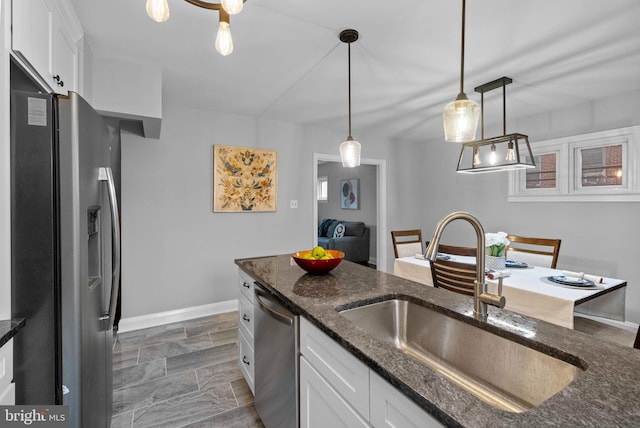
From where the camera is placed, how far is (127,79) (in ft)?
7.55

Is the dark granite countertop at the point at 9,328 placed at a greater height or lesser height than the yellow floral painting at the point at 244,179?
lesser

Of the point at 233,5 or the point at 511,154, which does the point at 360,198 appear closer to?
the point at 511,154

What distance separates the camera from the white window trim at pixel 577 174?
2988 millimetres

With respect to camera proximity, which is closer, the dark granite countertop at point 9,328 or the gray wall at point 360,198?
the dark granite countertop at point 9,328

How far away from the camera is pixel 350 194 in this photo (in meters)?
6.97

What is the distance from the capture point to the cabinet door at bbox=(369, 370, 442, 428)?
68 centimetres

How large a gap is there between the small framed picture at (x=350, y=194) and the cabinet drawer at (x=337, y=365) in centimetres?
566

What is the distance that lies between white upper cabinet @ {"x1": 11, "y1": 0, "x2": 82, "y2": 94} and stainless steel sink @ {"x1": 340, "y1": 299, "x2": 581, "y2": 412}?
1.67 meters

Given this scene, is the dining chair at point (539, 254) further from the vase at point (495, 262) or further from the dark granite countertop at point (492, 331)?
the dark granite countertop at point (492, 331)

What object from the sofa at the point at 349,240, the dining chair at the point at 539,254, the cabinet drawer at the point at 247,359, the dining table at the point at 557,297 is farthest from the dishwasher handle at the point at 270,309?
the sofa at the point at 349,240

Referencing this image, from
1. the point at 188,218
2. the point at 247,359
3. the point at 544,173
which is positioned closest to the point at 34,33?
the point at 247,359

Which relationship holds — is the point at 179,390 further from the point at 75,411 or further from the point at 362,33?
the point at 362,33

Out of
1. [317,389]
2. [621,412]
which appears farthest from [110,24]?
[621,412]

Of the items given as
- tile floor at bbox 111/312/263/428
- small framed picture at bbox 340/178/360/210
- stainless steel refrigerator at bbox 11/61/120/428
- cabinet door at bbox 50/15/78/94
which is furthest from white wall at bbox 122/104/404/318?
small framed picture at bbox 340/178/360/210
